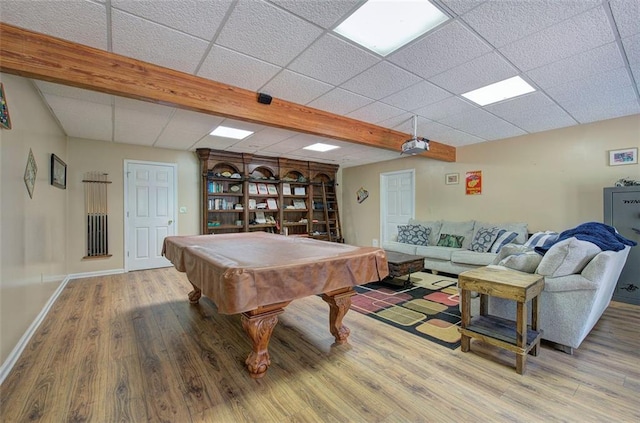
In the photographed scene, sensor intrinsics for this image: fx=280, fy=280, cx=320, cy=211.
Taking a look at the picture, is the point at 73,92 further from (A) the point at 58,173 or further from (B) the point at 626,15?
(B) the point at 626,15

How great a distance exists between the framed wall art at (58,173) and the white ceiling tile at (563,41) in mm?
4912

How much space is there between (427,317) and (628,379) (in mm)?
1405

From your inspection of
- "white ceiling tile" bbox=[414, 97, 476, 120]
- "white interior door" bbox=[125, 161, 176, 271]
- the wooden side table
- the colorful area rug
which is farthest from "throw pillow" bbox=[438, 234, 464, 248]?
"white interior door" bbox=[125, 161, 176, 271]

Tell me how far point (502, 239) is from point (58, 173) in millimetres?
6430

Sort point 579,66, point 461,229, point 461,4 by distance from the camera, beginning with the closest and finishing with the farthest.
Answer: point 461,4
point 579,66
point 461,229

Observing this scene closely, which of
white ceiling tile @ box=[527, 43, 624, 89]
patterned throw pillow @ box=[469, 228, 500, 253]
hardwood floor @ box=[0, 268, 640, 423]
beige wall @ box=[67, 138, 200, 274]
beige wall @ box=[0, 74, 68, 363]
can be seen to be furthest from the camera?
beige wall @ box=[67, 138, 200, 274]

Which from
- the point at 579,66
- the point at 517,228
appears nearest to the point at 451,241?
the point at 517,228

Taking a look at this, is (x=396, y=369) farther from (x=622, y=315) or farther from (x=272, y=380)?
(x=622, y=315)

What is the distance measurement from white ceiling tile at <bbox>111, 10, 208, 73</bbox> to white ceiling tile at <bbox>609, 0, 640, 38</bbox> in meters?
2.64

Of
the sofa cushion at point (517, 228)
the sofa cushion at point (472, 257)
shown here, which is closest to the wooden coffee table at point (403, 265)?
the sofa cushion at point (472, 257)

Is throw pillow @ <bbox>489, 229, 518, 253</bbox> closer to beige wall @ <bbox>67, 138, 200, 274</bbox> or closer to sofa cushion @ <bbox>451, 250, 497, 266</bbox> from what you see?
sofa cushion @ <bbox>451, 250, 497, 266</bbox>

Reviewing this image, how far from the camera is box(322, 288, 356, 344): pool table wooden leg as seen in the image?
7.67 feet

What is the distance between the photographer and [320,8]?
169 centimetres

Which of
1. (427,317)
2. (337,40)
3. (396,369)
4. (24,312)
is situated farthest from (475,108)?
(24,312)
